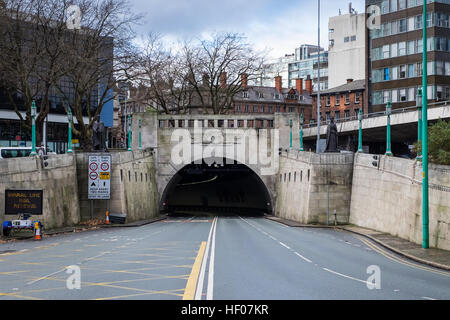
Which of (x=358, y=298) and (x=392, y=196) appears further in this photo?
(x=392, y=196)

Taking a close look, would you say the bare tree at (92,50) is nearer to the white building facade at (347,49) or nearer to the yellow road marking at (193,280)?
the yellow road marking at (193,280)

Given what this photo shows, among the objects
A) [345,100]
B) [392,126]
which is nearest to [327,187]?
[392,126]

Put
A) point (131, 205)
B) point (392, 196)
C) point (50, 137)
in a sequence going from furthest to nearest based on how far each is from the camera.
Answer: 1. point (50, 137)
2. point (131, 205)
3. point (392, 196)

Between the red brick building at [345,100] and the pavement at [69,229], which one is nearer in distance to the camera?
the pavement at [69,229]

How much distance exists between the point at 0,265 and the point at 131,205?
24203mm

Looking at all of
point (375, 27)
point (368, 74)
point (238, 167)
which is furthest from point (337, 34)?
point (238, 167)

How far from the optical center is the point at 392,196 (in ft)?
95.2

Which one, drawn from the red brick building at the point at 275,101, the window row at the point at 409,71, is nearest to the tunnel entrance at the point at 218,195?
the window row at the point at 409,71

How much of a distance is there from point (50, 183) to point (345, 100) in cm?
5999

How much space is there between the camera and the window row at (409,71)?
53562 millimetres

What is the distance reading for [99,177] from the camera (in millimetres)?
37344

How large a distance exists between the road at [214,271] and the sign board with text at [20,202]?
2.79 metres

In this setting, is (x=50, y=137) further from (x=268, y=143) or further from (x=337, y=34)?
(x=337, y=34)

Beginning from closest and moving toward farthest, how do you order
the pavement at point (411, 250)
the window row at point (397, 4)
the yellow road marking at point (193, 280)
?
the yellow road marking at point (193, 280) < the pavement at point (411, 250) < the window row at point (397, 4)
